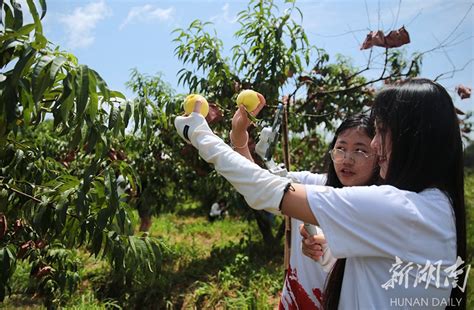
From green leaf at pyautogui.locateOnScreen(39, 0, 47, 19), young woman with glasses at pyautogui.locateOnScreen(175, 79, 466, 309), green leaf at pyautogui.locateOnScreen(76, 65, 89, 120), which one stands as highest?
green leaf at pyautogui.locateOnScreen(39, 0, 47, 19)

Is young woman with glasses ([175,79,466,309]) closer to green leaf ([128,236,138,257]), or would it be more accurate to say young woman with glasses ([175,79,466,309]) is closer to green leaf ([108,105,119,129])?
green leaf ([108,105,119,129])

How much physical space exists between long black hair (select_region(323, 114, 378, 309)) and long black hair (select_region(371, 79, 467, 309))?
1.05 ft

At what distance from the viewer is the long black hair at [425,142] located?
0.99 m

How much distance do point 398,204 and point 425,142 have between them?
184mm

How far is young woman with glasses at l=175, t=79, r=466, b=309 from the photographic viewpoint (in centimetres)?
93

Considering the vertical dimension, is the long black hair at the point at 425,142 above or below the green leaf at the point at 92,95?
below

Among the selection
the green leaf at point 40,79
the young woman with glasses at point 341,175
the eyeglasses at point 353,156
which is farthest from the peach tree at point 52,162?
the eyeglasses at point 353,156

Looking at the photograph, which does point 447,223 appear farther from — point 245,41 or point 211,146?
point 245,41

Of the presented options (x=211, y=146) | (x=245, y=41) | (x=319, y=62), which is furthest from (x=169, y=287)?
(x=211, y=146)

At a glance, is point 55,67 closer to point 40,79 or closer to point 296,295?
point 40,79

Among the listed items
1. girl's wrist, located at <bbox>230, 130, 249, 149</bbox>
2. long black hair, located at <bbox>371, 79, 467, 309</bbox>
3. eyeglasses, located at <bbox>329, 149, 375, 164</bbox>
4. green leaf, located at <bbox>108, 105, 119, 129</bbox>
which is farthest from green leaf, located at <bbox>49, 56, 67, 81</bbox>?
eyeglasses, located at <bbox>329, 149, 375, 164</bbox>

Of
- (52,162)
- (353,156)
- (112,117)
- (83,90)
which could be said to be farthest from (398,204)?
(52,162)

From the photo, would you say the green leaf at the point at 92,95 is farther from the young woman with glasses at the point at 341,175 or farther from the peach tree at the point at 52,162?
the young woman with glasses at the point at 341,175

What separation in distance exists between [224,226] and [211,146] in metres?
5.79
